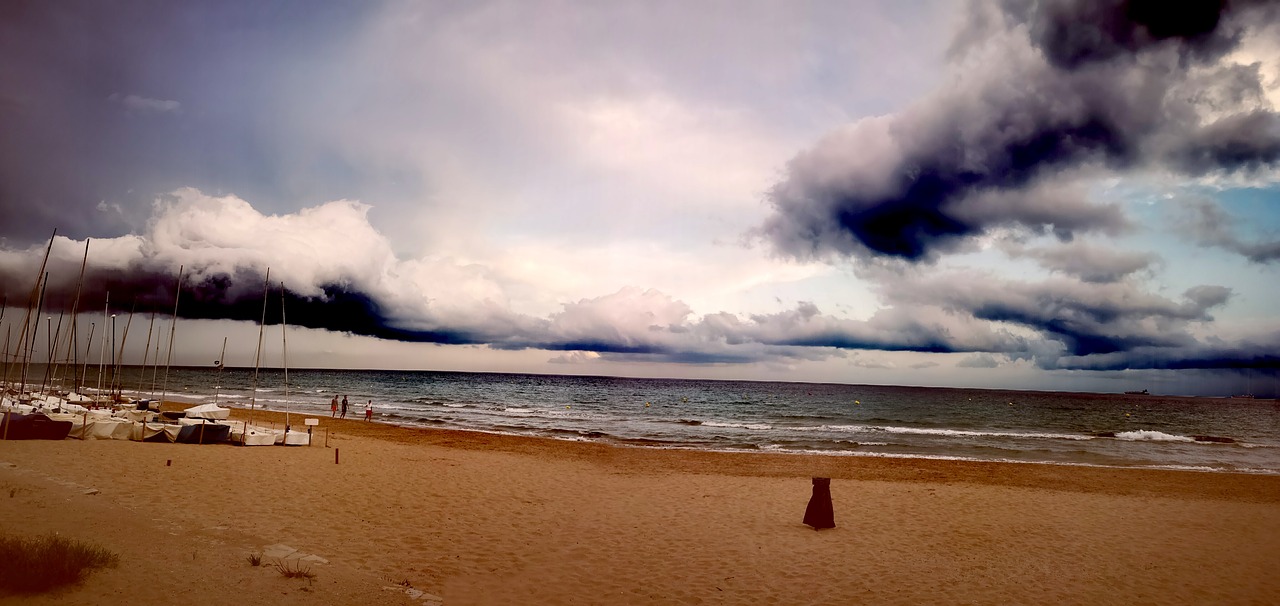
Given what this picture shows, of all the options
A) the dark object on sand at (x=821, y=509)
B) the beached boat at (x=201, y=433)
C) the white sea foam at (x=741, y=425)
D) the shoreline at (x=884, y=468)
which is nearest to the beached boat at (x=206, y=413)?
the beached boat at (x=201, y=433)

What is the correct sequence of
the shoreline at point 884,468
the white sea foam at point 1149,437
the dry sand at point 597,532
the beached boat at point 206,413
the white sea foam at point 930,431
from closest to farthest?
Answer: the dry sand at point 597,532
the shoreline at point 884,468
the beached boat at point 206,413
the white sea foam at point 1149,437
the white sea foam at point 930,431

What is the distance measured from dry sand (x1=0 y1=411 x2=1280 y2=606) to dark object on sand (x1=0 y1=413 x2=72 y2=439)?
1217 millimetres

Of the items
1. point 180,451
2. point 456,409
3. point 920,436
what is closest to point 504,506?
point 180,451

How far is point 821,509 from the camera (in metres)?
12.9

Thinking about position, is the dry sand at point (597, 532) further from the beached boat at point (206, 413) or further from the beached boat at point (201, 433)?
the beached boat at point (206, 413)

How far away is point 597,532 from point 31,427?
1932 centimetres

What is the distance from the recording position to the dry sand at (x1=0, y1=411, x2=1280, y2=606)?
8203mm

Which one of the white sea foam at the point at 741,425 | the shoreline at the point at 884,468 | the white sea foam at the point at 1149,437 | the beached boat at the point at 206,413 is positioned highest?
the beached boat at the point at 206,413

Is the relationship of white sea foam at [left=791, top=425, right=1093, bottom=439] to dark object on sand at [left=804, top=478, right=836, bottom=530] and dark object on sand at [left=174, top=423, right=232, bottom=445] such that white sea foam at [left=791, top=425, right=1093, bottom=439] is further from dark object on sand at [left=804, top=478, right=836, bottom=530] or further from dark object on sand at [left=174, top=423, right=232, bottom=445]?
dark object on sand at [left=174, top=423, right=232, bottom=445]

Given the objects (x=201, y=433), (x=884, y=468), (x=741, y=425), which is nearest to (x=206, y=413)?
(x=201, y=433)

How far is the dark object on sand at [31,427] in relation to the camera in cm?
1820

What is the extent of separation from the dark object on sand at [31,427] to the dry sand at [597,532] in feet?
3.99

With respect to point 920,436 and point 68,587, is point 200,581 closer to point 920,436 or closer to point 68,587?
point 68,587

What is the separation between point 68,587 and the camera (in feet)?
19.2
